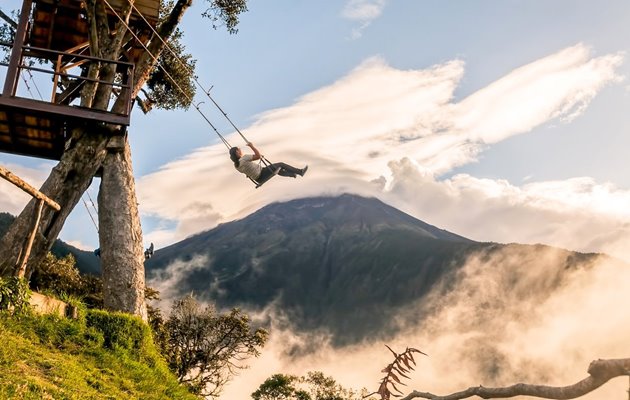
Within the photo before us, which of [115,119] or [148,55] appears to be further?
[148,55]

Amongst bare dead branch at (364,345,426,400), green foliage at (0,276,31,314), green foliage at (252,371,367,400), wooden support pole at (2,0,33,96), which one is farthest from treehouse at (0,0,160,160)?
green foliage at (252,371,367,400)

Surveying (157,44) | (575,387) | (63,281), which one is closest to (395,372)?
(575,387)

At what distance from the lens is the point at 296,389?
41188 millimetres

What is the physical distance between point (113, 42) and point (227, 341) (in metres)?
19.2

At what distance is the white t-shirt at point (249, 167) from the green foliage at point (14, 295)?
6.81 m

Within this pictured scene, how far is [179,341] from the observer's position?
3017cm

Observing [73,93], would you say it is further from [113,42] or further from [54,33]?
[54,33]

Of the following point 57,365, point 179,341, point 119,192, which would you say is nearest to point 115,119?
point 119,192

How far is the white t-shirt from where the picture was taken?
15.5 m

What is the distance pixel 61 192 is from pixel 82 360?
219 inches

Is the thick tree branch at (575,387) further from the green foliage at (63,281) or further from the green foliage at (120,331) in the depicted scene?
the green foliage at (63,281)

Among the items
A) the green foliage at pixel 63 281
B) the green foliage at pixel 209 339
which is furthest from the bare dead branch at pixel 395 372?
the green foliage at pixel 209 339

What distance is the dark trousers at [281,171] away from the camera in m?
15.9

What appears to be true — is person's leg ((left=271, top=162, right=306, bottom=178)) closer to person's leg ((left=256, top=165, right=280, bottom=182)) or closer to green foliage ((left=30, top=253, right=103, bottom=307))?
person's leg ((left=256, top=165, right=280, bottom=182))
